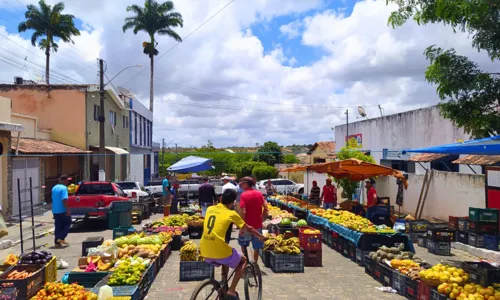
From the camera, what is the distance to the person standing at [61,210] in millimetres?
12055

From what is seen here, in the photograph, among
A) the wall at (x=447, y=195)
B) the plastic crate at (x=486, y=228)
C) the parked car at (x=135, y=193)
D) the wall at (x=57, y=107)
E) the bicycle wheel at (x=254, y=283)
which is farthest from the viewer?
the wall at (x=57, y=107)

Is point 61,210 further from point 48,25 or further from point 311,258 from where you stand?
point 48,25

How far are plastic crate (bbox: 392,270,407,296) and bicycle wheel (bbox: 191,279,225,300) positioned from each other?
146 inches

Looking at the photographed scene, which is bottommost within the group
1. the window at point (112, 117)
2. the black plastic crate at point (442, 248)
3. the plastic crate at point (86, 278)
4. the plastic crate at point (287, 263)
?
the black plastic crate at point (442, 248)

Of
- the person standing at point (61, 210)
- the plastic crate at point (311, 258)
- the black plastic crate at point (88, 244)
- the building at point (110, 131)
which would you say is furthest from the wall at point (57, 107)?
the plastic crate at point (311, 258)

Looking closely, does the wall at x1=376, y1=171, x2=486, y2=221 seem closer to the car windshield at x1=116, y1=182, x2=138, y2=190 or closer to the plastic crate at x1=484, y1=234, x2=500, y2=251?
the plastic crate at x1=484, y1=234, x2=500, y2=251

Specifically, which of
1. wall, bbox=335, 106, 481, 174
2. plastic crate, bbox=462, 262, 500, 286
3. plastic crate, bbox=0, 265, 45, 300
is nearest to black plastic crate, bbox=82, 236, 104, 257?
plastic crate, bbox=0, 265, 45, 300

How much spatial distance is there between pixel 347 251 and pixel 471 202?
5.90m

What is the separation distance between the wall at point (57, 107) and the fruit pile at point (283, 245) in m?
22.0

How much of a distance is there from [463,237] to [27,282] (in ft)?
37.8

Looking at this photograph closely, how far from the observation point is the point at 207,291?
5645 millimetres

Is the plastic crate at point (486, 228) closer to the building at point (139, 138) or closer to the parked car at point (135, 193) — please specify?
the parked car at point (135, 193)

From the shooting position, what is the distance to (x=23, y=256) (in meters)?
7.92

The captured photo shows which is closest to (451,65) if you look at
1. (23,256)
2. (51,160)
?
(23,256)
